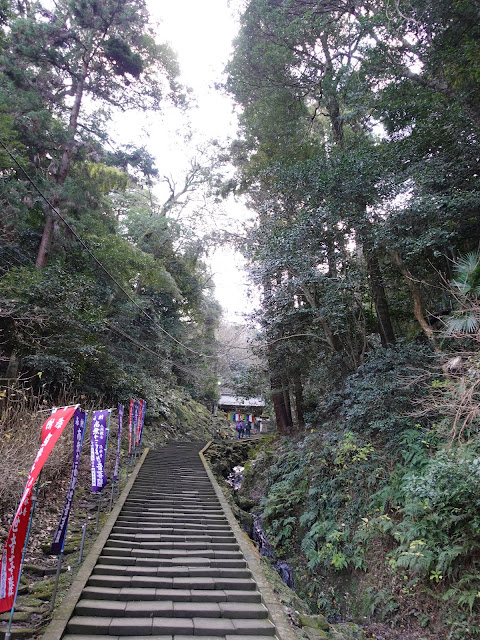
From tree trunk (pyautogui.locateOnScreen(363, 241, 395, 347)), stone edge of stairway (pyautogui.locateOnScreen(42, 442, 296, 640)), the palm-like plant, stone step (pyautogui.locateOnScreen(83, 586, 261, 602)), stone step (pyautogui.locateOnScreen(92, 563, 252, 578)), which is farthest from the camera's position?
tree trunk (pyautogui.locateOnScreen(363, 241, 395, 347))

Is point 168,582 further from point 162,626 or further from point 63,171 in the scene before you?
point 63,171

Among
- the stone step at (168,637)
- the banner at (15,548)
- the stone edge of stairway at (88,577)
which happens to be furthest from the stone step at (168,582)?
the banner at (15,548)

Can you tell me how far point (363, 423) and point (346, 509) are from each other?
72.6 inches

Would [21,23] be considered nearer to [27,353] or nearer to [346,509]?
[27,353]

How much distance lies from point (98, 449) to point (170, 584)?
Answer: 8.95 feet

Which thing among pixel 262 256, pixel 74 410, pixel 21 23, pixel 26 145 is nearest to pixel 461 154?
pixel 262 256

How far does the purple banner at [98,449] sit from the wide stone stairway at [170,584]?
963mm

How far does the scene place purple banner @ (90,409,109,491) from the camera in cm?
652

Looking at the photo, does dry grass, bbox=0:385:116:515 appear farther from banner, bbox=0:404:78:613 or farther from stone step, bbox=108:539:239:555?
banner, bbox=0:404:78:613

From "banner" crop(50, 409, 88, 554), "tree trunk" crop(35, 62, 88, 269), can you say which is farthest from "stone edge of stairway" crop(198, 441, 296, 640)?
"tree trunk" crop(35, 62, 88, 269)

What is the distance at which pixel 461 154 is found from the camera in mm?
8383

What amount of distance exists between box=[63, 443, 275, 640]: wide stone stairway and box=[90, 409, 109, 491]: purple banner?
3.16ft

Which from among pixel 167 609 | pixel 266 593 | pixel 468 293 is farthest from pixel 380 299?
pixel 167 609

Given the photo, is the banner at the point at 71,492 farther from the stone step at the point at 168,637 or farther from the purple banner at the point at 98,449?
the purple banner at the point at 98,449
